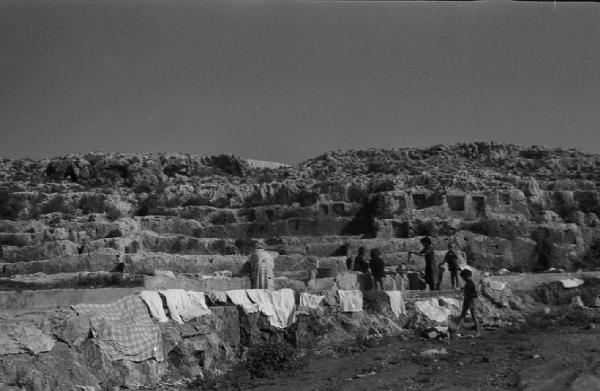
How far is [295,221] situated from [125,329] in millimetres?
21558

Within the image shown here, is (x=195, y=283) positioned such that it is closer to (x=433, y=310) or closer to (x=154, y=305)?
(x=154, y=305)

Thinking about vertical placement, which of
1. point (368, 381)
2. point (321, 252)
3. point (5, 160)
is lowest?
point (368, 381)

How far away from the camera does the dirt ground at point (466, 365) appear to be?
32.1 feet

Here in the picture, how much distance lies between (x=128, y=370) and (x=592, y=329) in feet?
27.1

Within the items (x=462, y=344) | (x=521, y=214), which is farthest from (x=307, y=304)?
(x=521, y=214)

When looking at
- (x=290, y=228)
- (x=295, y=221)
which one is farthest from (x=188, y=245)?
(x=295, y=221)

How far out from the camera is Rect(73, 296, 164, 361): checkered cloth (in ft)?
34.0

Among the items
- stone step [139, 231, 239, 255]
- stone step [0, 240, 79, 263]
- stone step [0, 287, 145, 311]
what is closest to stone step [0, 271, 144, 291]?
stone step [0, 287, 145, 311]

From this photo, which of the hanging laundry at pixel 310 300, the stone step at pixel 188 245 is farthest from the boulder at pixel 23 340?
the stone step at pixel 188 245

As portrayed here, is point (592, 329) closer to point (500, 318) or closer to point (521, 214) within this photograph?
point (500, 318)

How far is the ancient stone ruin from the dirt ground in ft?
5.37

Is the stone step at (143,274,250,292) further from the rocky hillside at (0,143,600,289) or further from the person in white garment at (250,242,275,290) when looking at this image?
the rocky hillside at (0,143,600,289)

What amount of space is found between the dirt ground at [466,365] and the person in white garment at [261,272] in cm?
305

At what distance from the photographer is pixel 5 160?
5541 cm
